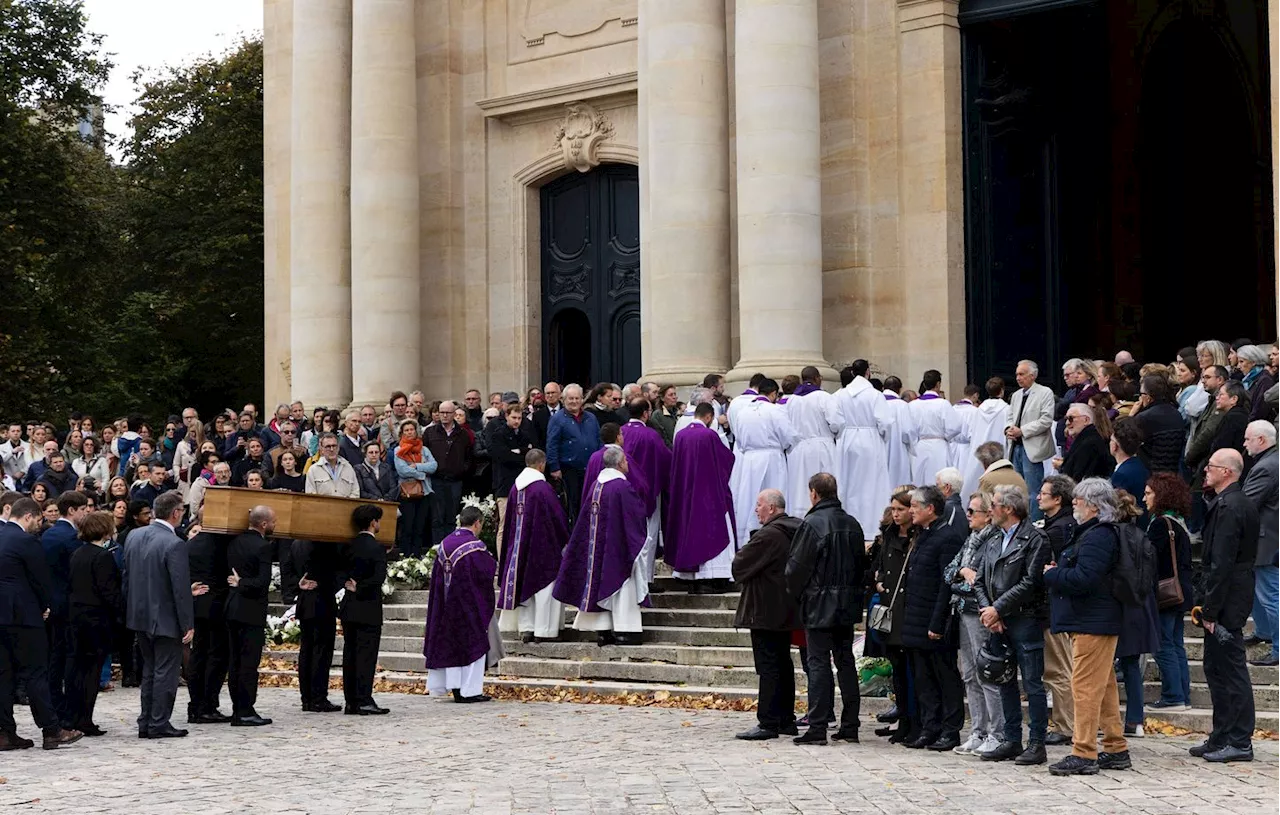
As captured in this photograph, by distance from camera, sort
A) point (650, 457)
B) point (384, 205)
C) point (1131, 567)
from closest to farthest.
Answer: point (1131, 567), point (650, 457), point (384, 205)

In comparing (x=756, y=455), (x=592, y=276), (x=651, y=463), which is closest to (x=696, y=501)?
(x=651, y=463)

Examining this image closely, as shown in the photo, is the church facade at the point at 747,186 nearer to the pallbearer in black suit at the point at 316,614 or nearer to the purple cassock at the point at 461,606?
the purple cassock at the point at 461,606

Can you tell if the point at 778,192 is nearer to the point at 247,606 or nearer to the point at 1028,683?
the point at 247,606

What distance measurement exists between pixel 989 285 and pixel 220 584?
11.0 m

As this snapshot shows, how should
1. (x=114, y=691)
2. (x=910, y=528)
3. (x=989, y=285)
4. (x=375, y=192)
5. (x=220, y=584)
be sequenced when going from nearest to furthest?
(x=910, y=528) → (x=220, y=584) → (x=114, y=691) → (x=989, y=285) → (x=375, y=192)

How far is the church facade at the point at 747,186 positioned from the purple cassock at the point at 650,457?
4095 mm

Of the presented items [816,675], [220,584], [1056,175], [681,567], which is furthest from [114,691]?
[1056,175]

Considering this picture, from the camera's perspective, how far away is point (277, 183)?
28.9 m

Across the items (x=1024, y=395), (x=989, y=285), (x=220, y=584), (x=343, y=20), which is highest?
(x=343, y=20)

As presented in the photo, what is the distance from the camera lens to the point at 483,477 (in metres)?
20.8

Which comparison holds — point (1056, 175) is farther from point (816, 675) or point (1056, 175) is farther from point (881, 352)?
point (816, 675)

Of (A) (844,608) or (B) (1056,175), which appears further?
(B) (1056,175)

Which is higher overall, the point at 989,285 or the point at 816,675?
the point at 989,285

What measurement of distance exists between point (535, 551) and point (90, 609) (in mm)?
4150
